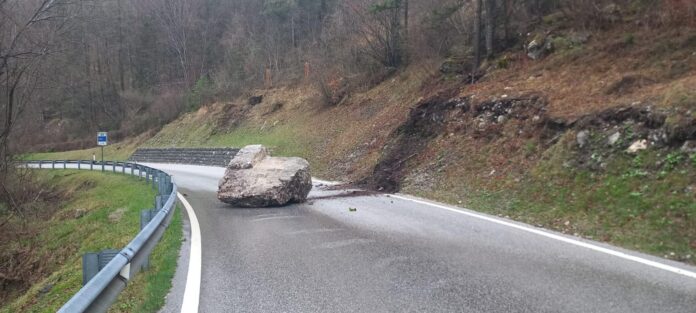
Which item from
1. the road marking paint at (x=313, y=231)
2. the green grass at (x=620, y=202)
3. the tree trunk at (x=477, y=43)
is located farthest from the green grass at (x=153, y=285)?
the tree trunk at (x=477, y=43)

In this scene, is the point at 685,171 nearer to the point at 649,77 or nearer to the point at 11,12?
the point at 649,77

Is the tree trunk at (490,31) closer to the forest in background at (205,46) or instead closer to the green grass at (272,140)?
the forest in background at (205,46)

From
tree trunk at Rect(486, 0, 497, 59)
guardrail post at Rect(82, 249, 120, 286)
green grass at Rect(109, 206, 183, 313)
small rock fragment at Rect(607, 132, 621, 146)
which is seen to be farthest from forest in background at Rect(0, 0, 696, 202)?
guardrail post at Rect(82, 249, 120, 286)

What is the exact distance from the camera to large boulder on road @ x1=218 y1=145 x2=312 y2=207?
1301cm

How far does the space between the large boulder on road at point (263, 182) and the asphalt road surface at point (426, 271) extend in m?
2.90

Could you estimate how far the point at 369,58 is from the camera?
3325 cm

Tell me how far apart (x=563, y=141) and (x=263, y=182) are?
7377mm

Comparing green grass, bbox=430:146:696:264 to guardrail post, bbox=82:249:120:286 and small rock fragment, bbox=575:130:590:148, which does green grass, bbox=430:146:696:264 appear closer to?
small rock fragment, bbox=575:130:590:148

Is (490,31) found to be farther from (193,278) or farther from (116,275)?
(116,275)

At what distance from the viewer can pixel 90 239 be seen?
12.7 m

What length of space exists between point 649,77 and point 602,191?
501 cm

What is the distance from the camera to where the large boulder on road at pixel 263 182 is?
1301 cm

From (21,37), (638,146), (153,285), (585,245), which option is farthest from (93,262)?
(21,37)

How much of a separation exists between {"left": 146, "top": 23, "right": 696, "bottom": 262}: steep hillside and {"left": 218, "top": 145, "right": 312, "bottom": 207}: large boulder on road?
3.50 meters
